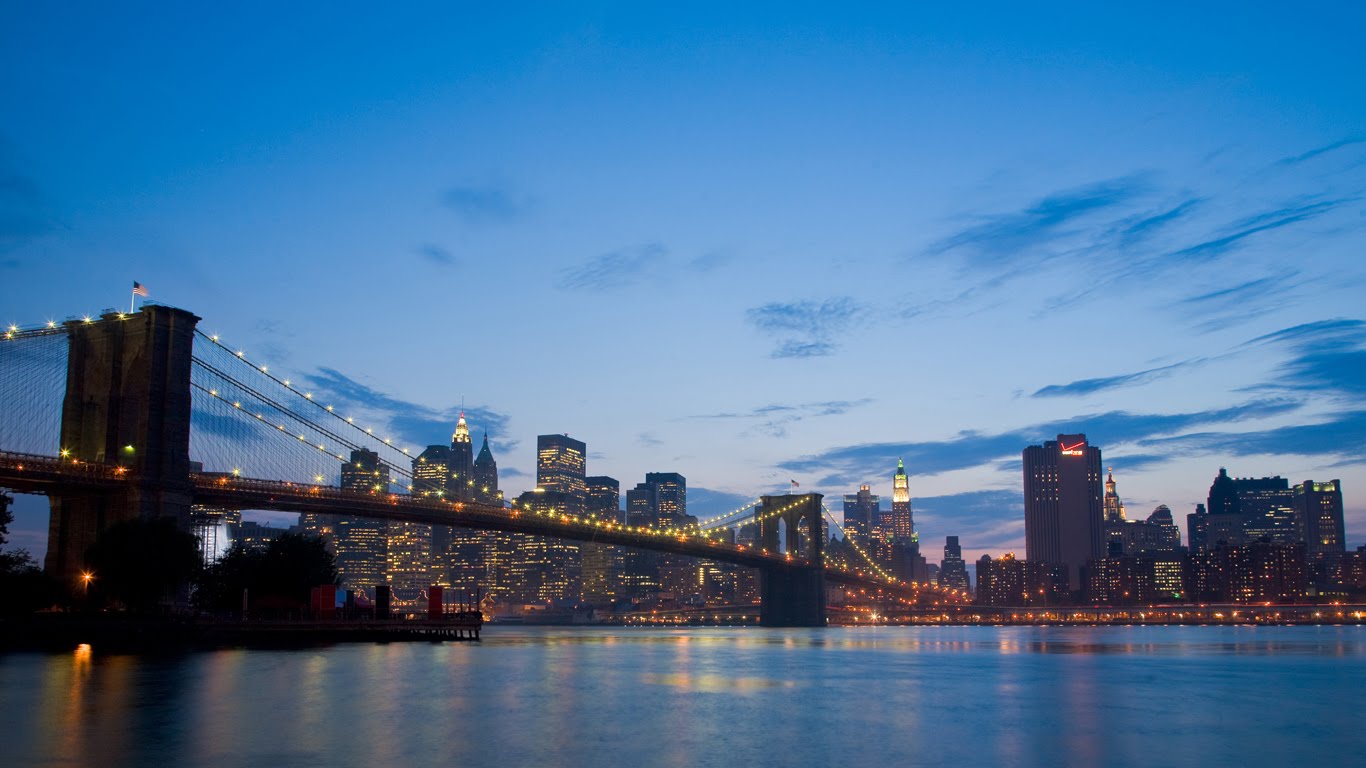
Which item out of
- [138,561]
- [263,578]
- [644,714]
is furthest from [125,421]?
[644,714]

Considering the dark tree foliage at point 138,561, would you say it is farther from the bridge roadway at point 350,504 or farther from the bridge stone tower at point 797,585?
the bridge stone tower at point 797,585

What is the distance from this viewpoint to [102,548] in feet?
203

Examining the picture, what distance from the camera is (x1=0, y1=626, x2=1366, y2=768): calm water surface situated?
84.9ft

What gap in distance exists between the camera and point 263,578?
8150cm

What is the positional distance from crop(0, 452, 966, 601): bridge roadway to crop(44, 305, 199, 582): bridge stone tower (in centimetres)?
153

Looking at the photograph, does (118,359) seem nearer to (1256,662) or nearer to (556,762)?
(556,762)

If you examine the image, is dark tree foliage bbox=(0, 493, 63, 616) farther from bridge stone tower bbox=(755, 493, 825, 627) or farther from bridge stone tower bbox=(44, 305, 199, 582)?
bridge stone tower bbox=(755, 493, 825, 627)

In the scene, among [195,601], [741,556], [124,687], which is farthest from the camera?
[741,556]

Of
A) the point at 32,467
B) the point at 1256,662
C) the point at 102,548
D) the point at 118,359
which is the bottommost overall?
the point at 1256,662

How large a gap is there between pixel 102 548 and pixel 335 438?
38.0 meters

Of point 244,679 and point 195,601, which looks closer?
point 244,679

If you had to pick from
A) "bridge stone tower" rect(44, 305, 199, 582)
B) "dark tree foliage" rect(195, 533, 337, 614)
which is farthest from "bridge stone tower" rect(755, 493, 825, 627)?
"bridge stone tower" rect(44, 305, 199, 582)

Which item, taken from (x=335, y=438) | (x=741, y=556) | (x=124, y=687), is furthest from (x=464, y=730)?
(x=741, y=556)

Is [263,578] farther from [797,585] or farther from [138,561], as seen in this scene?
[797,585]
